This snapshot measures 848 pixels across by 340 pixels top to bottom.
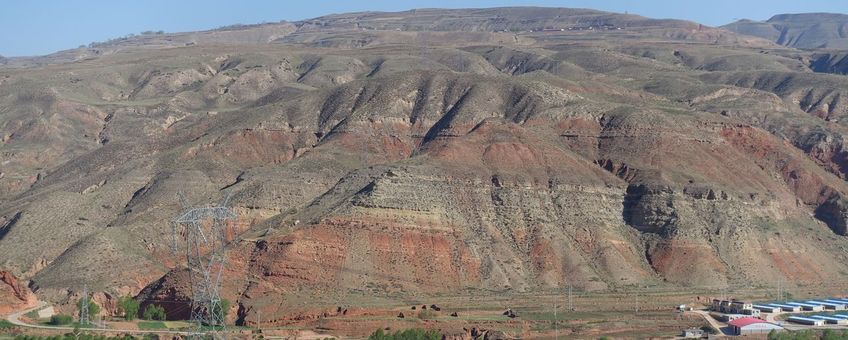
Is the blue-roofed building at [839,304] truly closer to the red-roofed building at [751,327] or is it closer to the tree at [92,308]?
the red-roofed building at [751,327]

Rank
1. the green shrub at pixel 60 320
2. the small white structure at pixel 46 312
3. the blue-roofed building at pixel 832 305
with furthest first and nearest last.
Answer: the blue-roofed building at pixel 832 305 < the small white structure at pixel 46 312 < the green shrub at pixel 60 320

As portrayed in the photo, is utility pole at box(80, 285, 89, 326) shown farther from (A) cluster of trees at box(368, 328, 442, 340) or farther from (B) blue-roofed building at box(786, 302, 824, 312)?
(B) blue-roofed building at box(786, 302, 824, 312)

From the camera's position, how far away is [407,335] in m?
121

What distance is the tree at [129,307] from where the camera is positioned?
129375 millimetres

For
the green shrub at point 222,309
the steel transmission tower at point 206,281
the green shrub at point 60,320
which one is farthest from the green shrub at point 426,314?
the green shrub at point 60,320

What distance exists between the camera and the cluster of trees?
120250 mm

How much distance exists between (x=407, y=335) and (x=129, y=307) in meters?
25.8

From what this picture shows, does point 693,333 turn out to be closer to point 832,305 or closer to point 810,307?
point 810,307

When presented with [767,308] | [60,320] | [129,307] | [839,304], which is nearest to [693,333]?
[767,308]

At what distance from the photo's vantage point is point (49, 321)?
4956 inches

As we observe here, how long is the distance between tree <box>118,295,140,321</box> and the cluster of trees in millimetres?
21694

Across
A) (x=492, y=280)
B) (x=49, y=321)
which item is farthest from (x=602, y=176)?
(x=49, y=321)

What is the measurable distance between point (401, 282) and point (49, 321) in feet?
104

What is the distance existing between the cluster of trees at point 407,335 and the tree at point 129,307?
2169 centimetres
